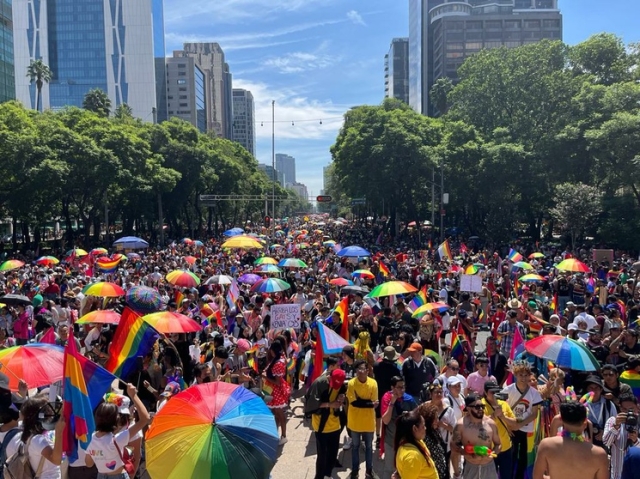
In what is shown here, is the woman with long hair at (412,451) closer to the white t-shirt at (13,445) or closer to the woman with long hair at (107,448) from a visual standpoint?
the woman with long hair at (107,448)

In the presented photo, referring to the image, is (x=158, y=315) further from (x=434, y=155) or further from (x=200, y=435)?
(x=434, y=155)

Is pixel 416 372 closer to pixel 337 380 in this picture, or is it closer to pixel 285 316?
pixel 337 380

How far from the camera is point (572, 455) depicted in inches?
163

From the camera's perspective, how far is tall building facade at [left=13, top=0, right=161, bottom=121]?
5217 inches

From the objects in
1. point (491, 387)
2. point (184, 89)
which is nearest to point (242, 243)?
point (491, 387)

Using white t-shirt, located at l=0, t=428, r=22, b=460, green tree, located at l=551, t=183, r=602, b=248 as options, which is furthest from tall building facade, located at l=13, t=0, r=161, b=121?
white t-shirt, located at l=0, t=428, r=22, b=460

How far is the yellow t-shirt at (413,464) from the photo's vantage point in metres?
4.16

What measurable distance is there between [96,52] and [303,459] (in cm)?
14815

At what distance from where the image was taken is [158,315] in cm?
824

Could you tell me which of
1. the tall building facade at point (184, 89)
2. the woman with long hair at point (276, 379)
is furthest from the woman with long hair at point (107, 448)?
the tall building facade at point (184, 89)

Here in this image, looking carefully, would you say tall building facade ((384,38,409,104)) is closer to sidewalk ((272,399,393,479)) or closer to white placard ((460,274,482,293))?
white placard ((460,274,482,293))

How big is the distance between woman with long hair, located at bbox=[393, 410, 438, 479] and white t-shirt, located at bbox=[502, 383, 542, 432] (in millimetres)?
1807

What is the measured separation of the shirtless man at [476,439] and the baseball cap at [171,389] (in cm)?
301

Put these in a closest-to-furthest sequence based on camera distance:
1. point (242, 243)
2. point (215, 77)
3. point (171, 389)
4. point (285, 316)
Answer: point (171, 389) → point (285, 316) → point (242, 243) → point (215, 77)
